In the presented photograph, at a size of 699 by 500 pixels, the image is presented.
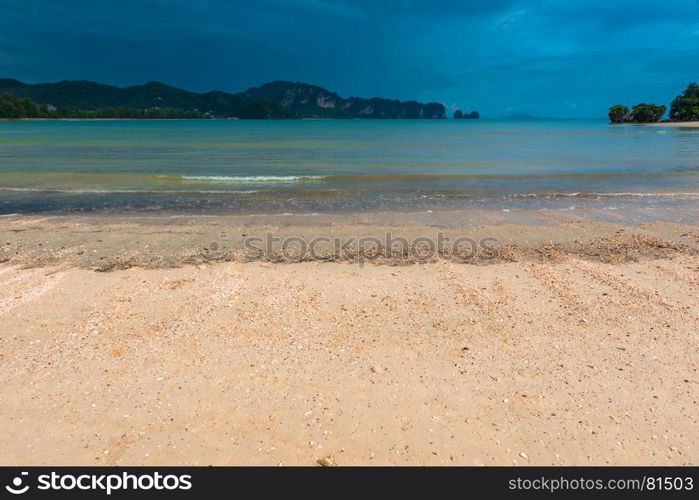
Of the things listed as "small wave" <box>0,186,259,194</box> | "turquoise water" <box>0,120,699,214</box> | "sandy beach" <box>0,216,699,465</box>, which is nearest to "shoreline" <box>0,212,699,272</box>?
"sandy beach" <box>0,216,699,465</box>

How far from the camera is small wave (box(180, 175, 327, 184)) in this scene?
20.9 metres

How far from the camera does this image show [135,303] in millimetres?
6492

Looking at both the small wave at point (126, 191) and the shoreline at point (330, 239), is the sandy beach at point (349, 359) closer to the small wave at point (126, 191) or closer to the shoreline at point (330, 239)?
the shoreline at point (330, 239)

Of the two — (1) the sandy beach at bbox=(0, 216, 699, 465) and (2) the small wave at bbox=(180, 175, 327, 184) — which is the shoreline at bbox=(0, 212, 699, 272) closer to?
(1) the sandy beach at bbox=(0, 216, 699, 465)

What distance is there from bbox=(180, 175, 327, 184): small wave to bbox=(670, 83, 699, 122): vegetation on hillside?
558ft

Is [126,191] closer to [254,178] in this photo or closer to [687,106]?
[254,178]

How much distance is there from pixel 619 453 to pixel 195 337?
470 cm

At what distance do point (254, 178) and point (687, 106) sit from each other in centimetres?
17550

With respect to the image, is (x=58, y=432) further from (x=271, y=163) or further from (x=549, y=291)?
(x=271, y=163)

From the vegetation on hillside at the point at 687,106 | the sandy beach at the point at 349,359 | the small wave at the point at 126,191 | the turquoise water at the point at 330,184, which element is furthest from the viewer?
the vegetation on hillside at the point at 687,106

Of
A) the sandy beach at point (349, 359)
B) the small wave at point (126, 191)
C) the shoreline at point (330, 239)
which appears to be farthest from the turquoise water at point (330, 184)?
the sandy beach at point (349, 359)

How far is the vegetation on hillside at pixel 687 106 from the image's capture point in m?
142

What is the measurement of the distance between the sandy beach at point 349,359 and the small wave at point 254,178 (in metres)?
12.4

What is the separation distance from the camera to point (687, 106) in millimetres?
143125
